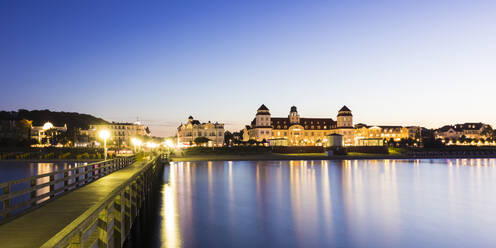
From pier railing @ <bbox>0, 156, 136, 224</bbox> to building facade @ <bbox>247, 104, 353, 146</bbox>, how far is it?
10308cm

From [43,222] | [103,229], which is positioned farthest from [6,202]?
[103,229]

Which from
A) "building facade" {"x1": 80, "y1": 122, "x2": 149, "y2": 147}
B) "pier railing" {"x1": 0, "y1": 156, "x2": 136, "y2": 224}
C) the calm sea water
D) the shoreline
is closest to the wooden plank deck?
"pier railing" {"x1": 0, "y1": 156, "x2": 136, "y2": 224}

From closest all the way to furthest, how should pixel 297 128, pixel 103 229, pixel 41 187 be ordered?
pixel 103 229 < pixel 41 187 < pixel 297 128

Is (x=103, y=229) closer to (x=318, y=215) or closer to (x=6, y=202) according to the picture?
(x=6, y=202)

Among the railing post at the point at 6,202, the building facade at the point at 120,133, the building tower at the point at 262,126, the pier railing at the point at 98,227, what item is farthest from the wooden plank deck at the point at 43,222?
the building facade at the point at 120,133

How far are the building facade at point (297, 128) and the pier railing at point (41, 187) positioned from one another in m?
103

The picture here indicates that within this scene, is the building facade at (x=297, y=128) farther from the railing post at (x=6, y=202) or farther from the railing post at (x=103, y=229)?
the railing post at (x=103, y=229)

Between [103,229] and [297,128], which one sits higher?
[297,128]

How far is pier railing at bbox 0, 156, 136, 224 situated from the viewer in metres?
11.6

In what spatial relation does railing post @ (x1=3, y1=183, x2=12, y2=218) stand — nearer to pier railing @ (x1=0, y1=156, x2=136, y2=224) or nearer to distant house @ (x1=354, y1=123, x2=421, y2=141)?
pier railing @ (x1=0, y1=156, x2=136, y2=224)

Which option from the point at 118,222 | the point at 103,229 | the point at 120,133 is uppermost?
the point at 120,133

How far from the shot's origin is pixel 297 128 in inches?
5797

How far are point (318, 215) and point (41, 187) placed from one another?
17985 millimetres

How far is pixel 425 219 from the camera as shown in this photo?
25.2m
